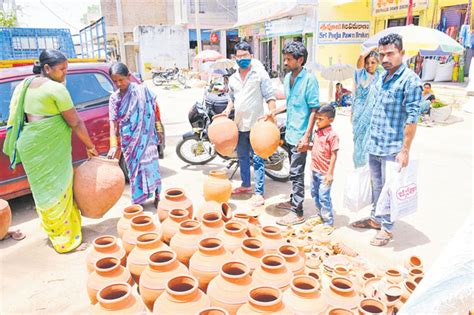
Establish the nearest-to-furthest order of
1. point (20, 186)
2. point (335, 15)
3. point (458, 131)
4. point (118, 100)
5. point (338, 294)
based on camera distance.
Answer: point (338, 294) → point (118, 100) → point (20, 186) → point (458, 131) → point (335, 15)

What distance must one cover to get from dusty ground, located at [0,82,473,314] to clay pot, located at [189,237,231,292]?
960mm

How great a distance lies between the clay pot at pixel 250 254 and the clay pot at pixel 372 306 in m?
0.63

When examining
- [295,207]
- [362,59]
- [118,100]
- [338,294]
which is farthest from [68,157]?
[362,59]

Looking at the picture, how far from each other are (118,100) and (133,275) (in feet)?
6.34

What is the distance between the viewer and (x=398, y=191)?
310 centimetres

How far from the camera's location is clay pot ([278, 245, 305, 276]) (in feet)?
7.42

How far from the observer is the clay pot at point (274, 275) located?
2057 millimetres

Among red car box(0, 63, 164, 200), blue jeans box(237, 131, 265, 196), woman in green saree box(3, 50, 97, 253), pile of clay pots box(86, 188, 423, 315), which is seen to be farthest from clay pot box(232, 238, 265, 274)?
red car box(0, 63, 164, 200)

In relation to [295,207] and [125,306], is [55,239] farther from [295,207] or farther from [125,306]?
[295,207]

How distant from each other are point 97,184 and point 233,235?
4.71ft

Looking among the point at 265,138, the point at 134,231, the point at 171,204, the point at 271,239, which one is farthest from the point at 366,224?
the point at 134,231

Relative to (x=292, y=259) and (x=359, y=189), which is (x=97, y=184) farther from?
(x=359, y=189)

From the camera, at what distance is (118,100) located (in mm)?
3723

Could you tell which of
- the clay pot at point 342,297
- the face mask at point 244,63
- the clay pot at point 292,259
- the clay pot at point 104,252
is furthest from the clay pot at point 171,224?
the face mask at point 244,63
